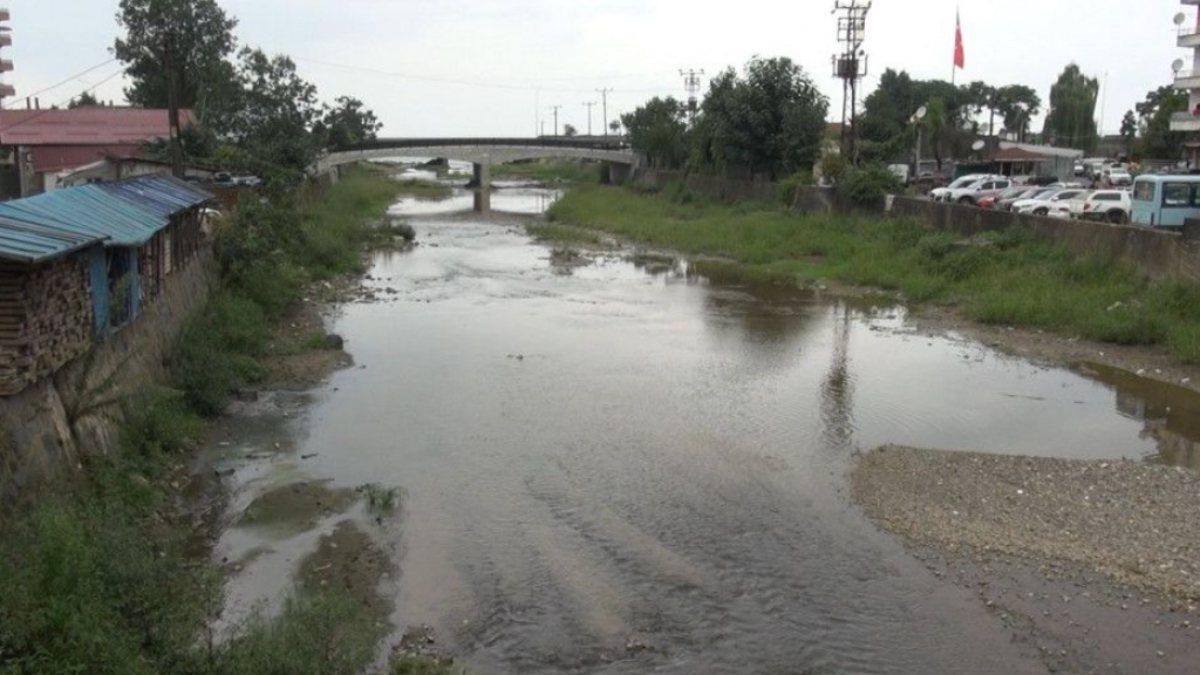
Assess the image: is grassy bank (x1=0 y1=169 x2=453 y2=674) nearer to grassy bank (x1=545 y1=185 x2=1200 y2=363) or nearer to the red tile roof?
grassy bank (x1=545 y1=185 x2=1200 y2=363)

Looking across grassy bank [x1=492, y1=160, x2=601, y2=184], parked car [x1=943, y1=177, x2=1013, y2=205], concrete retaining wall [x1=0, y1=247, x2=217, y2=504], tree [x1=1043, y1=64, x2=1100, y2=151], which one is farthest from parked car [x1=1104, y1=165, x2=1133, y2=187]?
grassy bank [x1=492, y1=160, x2=601, y2=184]

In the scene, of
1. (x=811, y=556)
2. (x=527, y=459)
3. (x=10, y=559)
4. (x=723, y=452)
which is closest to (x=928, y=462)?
(x=723, y=452)

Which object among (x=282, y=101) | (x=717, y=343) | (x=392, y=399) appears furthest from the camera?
(x=282, y=101)

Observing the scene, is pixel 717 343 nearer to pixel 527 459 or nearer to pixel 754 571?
pixel 527 459

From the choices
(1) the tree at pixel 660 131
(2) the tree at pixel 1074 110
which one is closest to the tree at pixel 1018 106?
(2) the tree at pixel 1074 110

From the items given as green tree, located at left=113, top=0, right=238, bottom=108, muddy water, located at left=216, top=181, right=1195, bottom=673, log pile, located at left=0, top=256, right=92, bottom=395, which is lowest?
muddy water, located at left=216, top=181, right=1195, bottom=673

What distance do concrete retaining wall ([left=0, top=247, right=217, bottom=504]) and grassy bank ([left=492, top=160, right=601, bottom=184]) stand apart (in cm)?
7032

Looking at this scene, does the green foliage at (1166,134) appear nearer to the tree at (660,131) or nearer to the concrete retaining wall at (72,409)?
the tree at (660,131)

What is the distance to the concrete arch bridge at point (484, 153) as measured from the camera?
7319 centimetres

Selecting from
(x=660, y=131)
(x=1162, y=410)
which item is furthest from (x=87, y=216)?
(x=660, y=131)

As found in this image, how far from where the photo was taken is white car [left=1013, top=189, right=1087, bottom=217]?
33691 mm

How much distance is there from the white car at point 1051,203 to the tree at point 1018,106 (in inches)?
2251

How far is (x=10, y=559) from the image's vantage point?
8.51 m

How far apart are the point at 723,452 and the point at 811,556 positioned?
3812 millimetres
